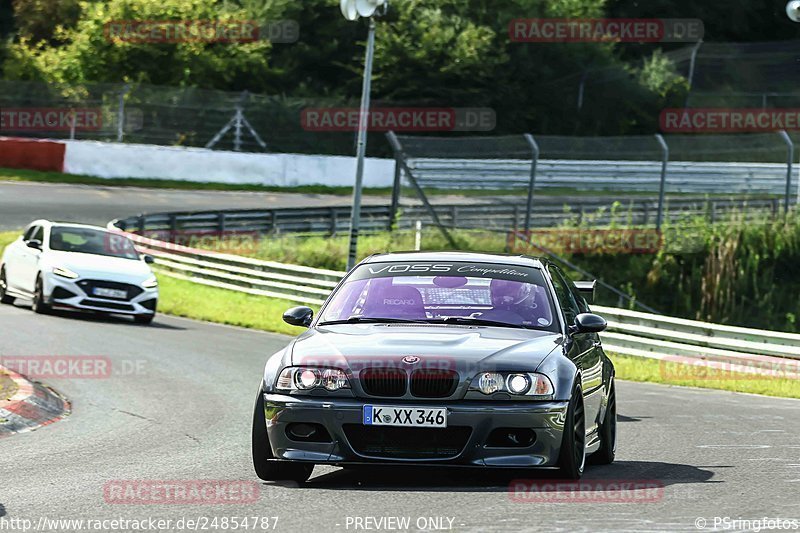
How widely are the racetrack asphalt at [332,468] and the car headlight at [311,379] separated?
1.89ft

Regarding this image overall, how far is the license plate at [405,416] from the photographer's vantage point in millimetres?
8172

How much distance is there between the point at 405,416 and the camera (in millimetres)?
8188

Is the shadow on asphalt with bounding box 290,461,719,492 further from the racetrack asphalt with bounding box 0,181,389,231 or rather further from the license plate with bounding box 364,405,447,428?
the racetrack asphalt with bounding box 0,181,389,231

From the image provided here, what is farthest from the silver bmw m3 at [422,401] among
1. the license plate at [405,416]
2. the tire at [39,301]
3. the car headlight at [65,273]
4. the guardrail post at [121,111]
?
the guardrail post at [121,111]

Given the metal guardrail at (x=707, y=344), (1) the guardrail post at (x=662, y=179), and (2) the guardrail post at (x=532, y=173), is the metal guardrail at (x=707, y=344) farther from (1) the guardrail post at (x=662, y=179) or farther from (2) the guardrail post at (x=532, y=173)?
(1) the guardrail post at (x=662, y=179)

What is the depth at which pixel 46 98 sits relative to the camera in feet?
150

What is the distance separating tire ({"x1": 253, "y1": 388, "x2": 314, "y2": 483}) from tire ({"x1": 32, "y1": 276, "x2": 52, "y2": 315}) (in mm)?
14358

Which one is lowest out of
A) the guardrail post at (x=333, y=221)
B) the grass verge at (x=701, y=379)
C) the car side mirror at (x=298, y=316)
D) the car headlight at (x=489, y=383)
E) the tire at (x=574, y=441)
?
the grass verge at (x=701, y=379)

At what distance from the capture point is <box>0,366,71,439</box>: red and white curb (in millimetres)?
11711

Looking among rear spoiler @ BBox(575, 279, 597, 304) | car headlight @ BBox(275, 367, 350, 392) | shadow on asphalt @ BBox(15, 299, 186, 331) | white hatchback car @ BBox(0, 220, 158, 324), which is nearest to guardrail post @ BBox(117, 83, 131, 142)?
shadow on asphalt @ BBox(15, 299, 186, 331)

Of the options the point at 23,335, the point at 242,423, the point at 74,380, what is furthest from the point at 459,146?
the point at 242,423

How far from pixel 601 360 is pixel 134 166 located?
36.7 meters

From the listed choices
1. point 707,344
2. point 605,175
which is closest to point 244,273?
point 605,175

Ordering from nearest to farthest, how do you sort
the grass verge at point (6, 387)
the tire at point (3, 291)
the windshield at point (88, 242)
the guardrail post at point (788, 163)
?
the grass verge at point (6, 387) < the windshield at point (88, 242) < the tire at point (3, 291) < the guardrail post at point (788, 163)
